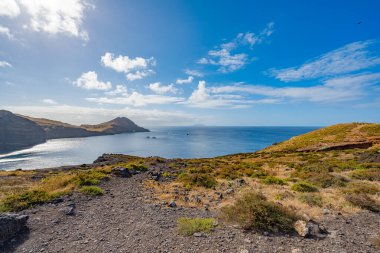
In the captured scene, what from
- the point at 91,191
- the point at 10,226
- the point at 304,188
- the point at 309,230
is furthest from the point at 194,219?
the point at 304,188

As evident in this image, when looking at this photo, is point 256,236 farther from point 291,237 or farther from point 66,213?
point 66,213

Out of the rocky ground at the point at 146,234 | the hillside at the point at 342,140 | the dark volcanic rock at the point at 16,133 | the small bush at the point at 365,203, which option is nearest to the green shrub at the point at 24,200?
the rocky ground at the point at 146,234

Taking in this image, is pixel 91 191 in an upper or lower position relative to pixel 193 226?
lower

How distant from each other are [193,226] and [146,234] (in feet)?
6.34

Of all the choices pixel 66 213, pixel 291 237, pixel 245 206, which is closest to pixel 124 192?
pixel 66 213

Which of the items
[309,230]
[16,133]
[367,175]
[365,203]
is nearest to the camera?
[309,230]

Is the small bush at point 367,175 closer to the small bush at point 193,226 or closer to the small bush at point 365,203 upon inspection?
the small bush at point 365,203

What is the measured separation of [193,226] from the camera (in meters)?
8.11

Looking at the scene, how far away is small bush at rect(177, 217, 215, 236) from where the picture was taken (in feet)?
25.6

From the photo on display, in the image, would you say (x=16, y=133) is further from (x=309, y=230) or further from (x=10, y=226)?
(x=309, y=230)

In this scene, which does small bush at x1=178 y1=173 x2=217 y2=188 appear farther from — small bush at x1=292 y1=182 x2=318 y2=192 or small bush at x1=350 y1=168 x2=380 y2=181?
small bush at x1=350 y1=168 x2=380 y2=181

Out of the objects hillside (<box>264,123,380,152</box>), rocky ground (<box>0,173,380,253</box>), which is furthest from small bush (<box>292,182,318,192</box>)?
hillside (<box>264,123,380,152</box>)

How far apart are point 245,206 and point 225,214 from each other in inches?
41.0

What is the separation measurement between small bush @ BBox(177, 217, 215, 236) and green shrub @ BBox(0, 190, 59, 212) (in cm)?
825
